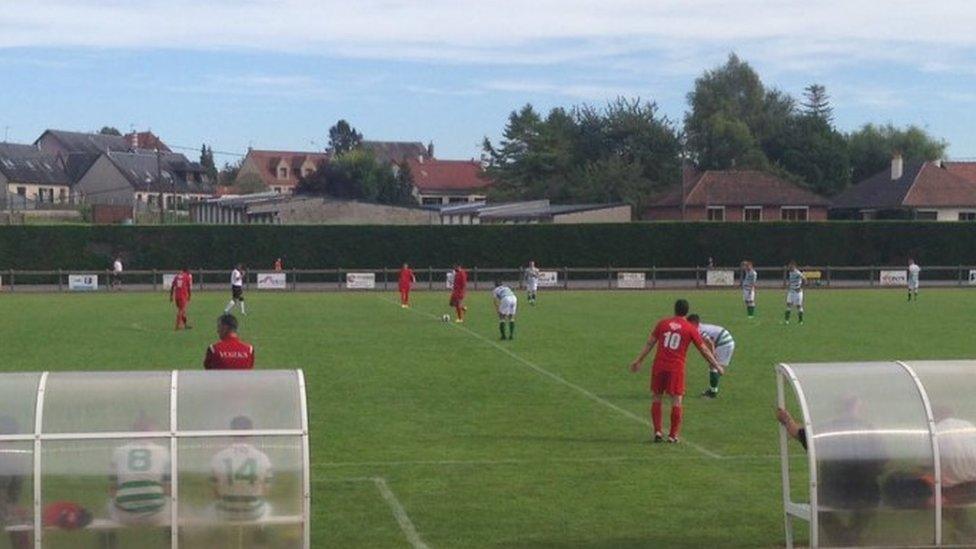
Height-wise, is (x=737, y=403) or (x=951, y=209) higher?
(x=951, y=209)

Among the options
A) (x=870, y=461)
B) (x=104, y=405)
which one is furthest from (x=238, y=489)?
(x=870, y=461)

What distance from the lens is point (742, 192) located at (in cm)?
10256

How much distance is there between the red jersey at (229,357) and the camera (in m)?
14.4

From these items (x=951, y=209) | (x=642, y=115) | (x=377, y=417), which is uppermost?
(x=642, y=115)

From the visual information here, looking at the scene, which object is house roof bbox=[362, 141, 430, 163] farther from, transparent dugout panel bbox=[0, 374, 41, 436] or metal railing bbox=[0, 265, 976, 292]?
transparent dugout panel bbox=[0, 374, 41, 436]

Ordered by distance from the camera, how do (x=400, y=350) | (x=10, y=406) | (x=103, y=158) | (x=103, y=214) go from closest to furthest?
(x=10, y=406) → (x=400, y=350) → (x=103, y=214) → (x=103, y=158)

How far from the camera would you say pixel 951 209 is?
314 ft

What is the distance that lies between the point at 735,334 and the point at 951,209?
206ft

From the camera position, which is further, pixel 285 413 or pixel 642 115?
pixel 642 115

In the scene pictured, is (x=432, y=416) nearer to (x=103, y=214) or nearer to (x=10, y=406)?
(x=10, y=406)

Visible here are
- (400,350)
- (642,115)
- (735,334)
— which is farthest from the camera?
(642,115)

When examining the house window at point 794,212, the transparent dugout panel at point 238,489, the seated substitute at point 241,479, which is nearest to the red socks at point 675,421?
the transparent dugout panel at point 238,489

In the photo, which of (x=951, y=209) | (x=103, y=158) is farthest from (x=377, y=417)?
(x=103, y=158)

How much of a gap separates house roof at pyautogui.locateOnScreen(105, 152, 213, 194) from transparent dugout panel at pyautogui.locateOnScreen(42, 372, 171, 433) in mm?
111555
